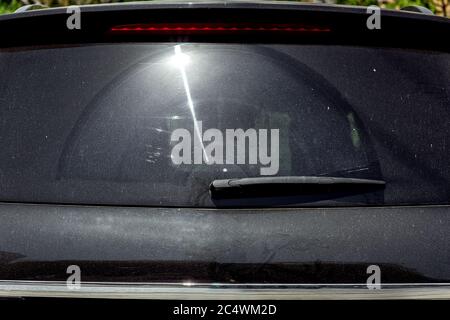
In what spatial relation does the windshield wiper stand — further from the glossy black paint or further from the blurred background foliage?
the blurred background foliage

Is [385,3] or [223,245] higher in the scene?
[385,3]

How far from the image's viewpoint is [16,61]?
8.59ft

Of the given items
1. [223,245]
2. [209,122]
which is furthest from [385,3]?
[223,245]

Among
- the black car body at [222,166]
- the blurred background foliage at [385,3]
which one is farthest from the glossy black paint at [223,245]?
the blurred background foliage at [385,3]

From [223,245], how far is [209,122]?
351mm

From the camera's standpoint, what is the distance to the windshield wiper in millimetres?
2406

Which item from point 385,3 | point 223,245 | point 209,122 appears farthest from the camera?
point 385,3

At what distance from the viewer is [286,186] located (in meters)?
2.42

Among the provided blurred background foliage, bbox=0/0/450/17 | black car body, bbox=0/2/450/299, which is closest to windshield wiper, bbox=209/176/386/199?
black car body, bbox=0/2/450/299

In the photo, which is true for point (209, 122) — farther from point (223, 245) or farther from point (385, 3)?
A: point (385, 3)

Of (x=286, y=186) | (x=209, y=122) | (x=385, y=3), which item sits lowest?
(x=286, y=186)

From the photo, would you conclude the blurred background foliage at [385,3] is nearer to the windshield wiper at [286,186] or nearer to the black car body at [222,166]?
the black car body at [222,166]
